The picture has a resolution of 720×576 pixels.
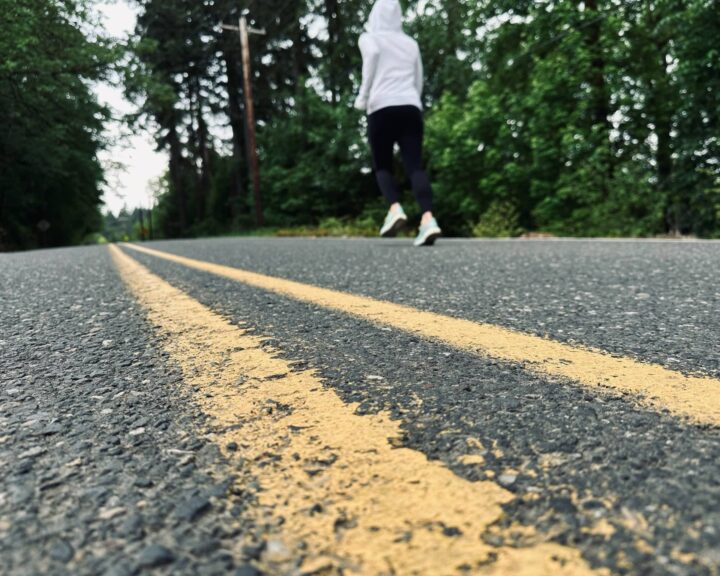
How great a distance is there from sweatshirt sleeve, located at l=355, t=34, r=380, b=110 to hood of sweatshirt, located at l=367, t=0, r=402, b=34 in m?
0.23

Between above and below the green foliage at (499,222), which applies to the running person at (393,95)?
above

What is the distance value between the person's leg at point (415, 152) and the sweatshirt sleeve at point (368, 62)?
47cm

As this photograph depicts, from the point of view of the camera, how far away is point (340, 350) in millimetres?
1650

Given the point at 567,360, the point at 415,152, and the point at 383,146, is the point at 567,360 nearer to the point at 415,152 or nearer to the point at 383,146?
the point at 415,152

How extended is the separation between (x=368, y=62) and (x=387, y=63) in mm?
210

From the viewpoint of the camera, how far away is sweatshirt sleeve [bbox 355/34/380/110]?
5727 mm

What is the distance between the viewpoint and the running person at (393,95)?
580 centimetres

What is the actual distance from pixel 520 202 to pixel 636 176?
384 centimetres

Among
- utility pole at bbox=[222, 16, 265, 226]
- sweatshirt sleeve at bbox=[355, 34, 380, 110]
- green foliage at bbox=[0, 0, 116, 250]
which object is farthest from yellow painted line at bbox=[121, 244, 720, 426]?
utility pole at bbox=[222, 16, 265, 226]

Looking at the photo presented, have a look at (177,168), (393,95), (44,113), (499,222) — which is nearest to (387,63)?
(393,95)

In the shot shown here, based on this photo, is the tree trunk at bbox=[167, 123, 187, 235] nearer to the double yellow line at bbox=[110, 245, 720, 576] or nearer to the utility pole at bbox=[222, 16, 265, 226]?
the utility pole at bbox=[222, 16, 265, 226]

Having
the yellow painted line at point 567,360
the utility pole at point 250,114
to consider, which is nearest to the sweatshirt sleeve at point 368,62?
the yellow painted line at point 567,360

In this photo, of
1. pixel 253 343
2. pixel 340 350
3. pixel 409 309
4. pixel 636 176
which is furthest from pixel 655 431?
pixel 636 176

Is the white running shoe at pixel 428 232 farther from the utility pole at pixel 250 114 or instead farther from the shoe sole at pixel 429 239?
the utility pole at pixel 250 114
